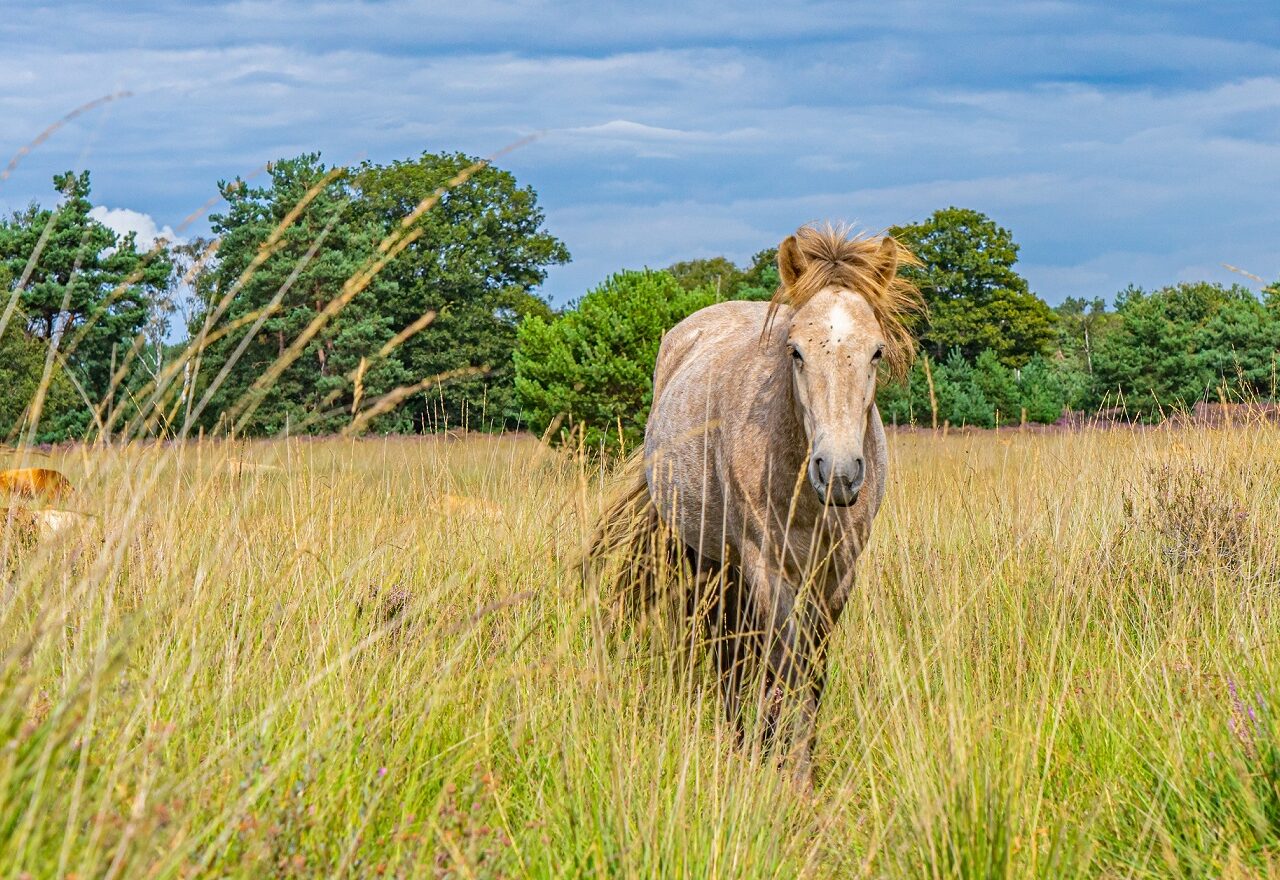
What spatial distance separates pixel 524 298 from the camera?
142ft

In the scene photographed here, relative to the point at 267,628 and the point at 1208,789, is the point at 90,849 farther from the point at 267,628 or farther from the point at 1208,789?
the point at 1208,789

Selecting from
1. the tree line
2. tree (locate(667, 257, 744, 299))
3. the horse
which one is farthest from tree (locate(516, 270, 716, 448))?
tree (locate(667, 257, 744, 299))

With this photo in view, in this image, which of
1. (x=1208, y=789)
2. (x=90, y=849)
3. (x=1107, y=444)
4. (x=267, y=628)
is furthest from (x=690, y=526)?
(x=1107, y=444)

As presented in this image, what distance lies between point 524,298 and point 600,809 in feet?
136

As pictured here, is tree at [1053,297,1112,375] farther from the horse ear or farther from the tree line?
the horse ear

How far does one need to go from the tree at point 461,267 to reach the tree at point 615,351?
20.6 metres

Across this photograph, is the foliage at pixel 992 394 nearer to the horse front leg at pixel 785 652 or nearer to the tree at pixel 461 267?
the tree at pixel 461 267

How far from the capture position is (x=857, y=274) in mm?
4219

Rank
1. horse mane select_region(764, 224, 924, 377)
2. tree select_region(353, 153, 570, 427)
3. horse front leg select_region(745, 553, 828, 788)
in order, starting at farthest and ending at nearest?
1. tree select_region(353, 153, 570, 427)
2. horse mane select_region(764, 224, 924, 377)
3. horse front leg select_region(745, 553, 828, 788)

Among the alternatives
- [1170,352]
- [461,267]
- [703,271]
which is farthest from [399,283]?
[1170,352]

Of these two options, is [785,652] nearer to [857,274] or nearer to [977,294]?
[857,274]

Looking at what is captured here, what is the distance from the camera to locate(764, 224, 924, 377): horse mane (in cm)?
422

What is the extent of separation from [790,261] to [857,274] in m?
0.28

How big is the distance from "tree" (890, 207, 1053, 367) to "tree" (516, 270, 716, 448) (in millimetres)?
39938
